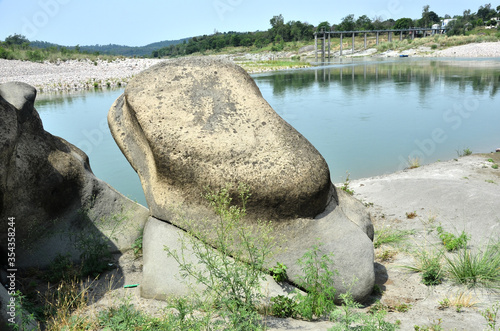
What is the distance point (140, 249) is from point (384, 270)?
3544 mm

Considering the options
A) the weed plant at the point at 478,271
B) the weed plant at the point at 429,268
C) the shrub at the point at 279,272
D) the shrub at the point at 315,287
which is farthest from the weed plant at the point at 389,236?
the shrub at the point at 279,272

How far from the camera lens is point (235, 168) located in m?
5.55

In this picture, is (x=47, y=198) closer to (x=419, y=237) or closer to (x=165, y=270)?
(x=165, y=270)

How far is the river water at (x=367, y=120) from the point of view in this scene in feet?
45.8

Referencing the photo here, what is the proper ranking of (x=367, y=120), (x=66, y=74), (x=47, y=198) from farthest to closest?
1. (x=66, y=74)
2. (x=367, y=120)
3. (x=47, y=198)

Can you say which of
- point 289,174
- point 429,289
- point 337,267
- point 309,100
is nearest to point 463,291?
point 429,289

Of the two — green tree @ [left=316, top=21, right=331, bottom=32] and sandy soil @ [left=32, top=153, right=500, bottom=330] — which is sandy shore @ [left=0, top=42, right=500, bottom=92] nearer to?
sandy soil @ [left=32, top=153, right=500, bottom=330]

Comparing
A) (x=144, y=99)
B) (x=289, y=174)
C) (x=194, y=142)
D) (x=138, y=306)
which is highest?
(x=144, y=99)

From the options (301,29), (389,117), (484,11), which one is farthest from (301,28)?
(389,117)

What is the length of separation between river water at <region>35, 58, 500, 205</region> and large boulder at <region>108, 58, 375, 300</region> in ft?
15.6

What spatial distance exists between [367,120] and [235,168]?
49.9ft

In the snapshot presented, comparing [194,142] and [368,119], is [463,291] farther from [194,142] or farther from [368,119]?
[368,119]

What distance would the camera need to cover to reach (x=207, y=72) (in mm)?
6566

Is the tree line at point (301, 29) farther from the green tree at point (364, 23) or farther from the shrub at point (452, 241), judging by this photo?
the shrub at point (452, 241)
